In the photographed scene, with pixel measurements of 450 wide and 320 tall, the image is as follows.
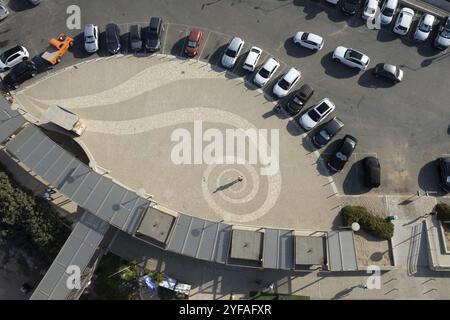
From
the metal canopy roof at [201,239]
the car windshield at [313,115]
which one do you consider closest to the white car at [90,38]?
the metal canopy roof at [201,239]

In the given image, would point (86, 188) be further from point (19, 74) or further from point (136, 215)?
point (19, 74)

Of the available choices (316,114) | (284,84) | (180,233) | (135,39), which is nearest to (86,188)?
(180,233)

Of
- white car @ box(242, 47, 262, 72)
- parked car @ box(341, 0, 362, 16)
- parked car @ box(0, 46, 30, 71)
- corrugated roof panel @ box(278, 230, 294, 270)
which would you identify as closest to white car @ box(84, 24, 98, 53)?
parked car @ box(0, 46, 30, 71)

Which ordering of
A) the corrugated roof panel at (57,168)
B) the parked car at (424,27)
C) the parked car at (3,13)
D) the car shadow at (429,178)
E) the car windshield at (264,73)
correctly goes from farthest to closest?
the parked car at (3,13)
the parked car at (424,27)
the car windshield at (264,73)
the car shadow at (429,178)
the corrugated roof panel at (57,168)

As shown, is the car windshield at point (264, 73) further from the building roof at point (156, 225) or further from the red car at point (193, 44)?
the building roof at point (156, 225)

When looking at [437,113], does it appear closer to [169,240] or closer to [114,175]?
[169,240]

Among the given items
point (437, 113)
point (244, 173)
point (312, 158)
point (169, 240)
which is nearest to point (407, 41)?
point (437, 113)

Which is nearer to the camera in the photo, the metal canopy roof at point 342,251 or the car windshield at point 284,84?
the metal canopy roof at point 342,251
